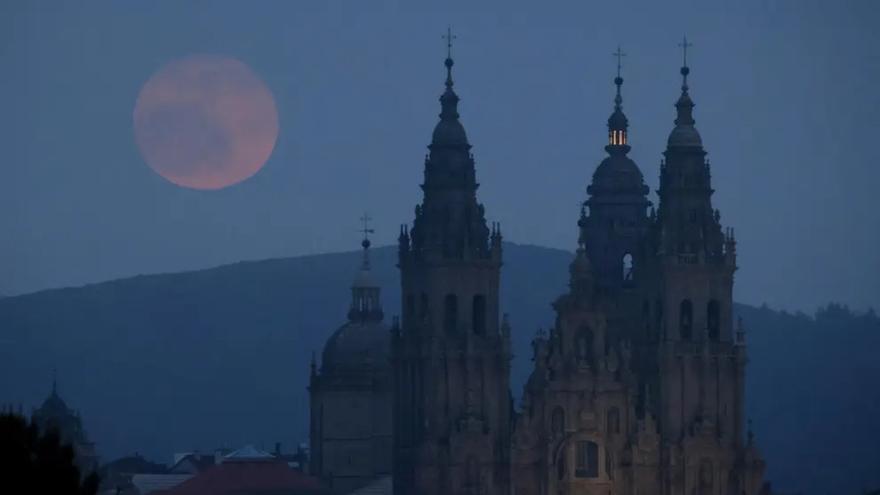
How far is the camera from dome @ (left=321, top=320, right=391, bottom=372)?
15288 cm

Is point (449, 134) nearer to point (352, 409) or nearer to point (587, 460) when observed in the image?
point (587, 460)

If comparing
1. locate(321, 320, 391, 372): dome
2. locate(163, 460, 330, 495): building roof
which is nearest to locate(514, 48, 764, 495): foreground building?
locate(163, 460, 330, 495): building roof

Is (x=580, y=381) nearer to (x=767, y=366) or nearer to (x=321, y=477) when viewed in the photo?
(x=321, y=477)

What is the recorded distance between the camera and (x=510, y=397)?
127000 mm

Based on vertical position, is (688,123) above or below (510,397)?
above

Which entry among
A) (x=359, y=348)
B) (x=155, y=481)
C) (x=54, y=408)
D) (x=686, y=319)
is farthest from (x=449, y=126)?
(x=155, y=481)

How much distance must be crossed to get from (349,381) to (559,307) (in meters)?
28.9

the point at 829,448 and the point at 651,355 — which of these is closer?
the point at 651,355

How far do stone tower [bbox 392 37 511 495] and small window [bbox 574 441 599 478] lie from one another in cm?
243

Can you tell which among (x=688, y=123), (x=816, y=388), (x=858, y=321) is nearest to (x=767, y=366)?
(x=816, y=388)

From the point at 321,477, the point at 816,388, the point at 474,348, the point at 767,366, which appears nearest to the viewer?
the point at 474,348

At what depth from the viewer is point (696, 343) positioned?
412 feet

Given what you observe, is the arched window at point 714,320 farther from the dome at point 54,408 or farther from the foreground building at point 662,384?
the dome at point 54,408

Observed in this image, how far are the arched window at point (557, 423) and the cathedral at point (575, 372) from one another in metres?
0.03
